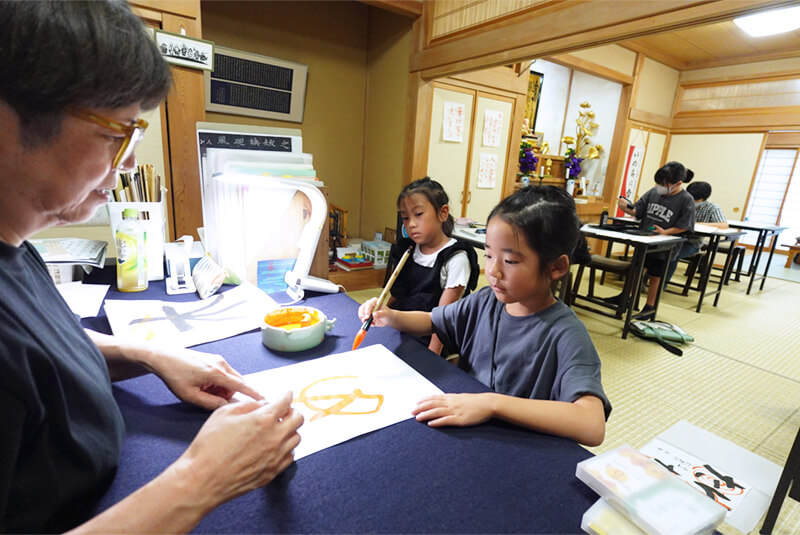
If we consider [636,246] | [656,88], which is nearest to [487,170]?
[636,246]

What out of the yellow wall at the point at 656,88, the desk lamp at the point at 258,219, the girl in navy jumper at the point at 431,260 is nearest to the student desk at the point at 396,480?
the desk lamp at the point at 258,219

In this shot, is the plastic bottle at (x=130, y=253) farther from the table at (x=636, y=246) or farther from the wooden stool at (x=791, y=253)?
the wooden stool at (x=791, y=253)

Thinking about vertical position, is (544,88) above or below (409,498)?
above

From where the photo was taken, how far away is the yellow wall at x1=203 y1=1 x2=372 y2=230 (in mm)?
2973

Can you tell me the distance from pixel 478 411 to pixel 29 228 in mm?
635

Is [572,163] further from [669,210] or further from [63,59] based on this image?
[63,59]

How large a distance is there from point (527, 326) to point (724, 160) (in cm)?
628

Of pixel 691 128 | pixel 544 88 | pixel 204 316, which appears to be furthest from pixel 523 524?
pixel 691 128

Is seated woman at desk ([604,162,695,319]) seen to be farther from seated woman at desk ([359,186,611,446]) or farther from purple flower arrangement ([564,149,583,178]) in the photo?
seated woman at desk ([359,186,611,446])

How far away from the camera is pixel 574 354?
76 cm

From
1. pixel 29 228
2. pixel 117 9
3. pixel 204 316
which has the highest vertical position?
pixel 117 9

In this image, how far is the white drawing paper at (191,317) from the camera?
855 millimetres

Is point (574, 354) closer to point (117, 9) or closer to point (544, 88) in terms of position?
point (117, 9)

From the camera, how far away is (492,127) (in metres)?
3.60
